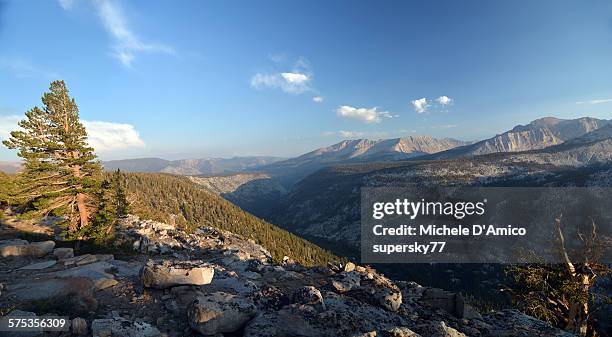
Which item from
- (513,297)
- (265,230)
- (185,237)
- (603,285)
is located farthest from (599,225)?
(185,237)

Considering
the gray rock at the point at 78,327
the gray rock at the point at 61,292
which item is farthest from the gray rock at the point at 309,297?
the gray rock at the point at 61,292

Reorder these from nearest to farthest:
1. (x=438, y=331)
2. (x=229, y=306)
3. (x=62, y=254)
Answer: (x=229, y=306) < (x=438, y=331) < (x=62, y=254)

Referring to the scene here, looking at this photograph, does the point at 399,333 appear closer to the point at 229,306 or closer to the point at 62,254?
the point at 229,306

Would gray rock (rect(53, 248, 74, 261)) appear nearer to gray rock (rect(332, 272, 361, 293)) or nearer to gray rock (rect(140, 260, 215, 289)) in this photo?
gray rock (rect(140, 260, 215, 289))

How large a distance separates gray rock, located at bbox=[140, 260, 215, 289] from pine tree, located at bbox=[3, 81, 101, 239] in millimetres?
21016

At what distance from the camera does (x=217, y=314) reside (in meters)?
12.8

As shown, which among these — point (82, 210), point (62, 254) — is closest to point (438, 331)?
point (62, 254)

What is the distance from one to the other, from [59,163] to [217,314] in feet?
105

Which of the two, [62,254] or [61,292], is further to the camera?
[62,254]

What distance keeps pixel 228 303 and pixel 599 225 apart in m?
249

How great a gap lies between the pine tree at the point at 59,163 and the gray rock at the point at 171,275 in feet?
68.9

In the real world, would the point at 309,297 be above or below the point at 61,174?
below

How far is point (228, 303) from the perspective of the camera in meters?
13.7

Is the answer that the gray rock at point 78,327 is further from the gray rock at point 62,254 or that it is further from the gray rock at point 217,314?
the gray rock at point 62,254
